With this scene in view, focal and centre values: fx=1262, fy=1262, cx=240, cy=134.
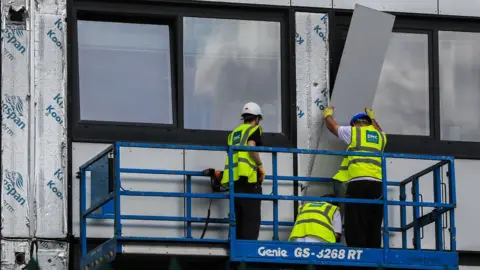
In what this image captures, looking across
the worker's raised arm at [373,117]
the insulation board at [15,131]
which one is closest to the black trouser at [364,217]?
the worker's raised arm at [373,117]

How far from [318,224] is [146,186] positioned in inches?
82.5

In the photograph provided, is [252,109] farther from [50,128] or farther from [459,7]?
[459,7]

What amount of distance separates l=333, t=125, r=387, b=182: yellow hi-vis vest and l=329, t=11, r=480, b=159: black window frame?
44.2 inches

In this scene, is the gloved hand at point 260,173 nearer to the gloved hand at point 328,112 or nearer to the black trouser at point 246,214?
the black trouser at point 246,214

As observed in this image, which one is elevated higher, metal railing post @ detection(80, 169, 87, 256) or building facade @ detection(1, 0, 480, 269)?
building facade @ detection(1, 0, 480, 269)

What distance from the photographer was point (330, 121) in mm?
14812

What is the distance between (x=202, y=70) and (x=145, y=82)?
70cm

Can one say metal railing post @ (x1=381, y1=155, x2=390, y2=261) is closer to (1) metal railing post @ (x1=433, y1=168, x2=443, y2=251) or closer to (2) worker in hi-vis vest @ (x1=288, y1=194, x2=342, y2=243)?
(2) worker in hi-vis vest @ (x1=288, y1=194, x2=342, y2=243)

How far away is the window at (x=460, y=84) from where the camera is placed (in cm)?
1582

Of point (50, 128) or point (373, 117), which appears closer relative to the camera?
point (50, 128)

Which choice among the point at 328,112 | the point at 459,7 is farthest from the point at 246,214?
the point at 459,7

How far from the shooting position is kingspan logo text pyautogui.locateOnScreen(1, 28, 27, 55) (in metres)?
14.4

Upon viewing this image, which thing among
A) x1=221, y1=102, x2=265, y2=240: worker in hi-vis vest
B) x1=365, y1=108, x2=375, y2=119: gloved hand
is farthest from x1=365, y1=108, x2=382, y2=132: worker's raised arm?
x1=221, y1=102, x2=265, y2=240: worker in hi-vis vest

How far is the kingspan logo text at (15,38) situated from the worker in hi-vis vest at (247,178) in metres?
2.64
